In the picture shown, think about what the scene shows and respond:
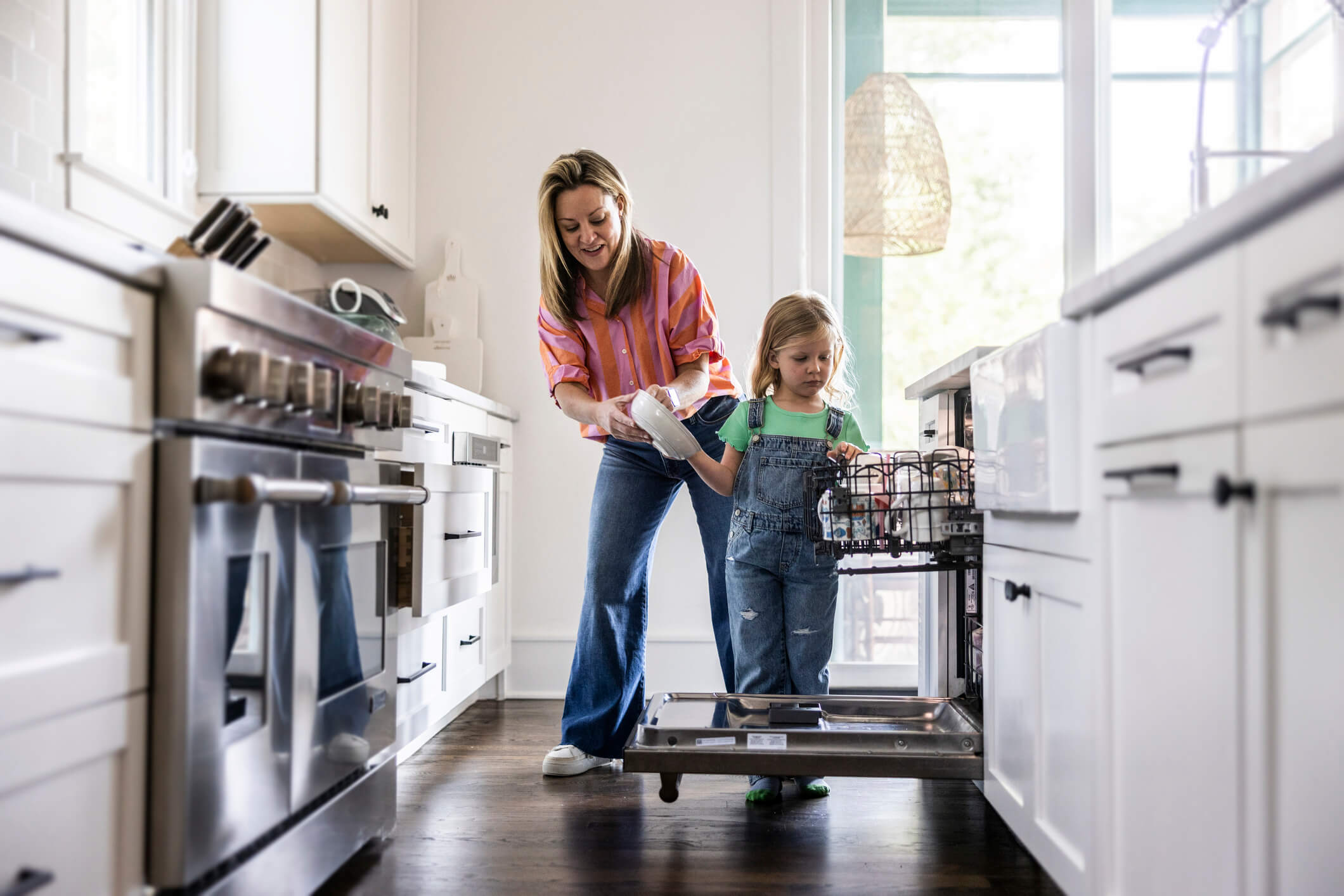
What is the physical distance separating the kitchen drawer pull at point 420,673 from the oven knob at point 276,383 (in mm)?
831

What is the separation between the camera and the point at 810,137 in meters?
3.19

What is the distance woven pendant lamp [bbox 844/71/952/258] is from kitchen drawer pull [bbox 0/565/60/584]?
103 inches

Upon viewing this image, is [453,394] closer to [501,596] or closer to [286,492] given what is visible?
[501,596]

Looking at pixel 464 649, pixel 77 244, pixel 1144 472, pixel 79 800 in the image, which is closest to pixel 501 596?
pixel 464 649

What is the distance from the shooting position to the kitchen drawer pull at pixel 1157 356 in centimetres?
100

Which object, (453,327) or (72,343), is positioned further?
(453,327)

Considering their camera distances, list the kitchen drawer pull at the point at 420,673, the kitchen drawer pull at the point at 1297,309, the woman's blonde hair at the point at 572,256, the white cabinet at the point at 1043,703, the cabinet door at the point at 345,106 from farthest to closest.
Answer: the cabinet door at the point at 345,106
the woman's blonde hair at the point at 572,256
the kitchen drawer pull at the point at 420,673
the white cabinet at the point at 1043,703
the kitchen drawer pull at the point at 1297,309

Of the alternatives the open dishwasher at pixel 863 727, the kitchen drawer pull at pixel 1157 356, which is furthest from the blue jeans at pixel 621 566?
the kitchen drawer pull at pixel 1157 356

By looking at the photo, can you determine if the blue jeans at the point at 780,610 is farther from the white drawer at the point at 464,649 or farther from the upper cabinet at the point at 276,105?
the upper cabinet at the point at 276,105

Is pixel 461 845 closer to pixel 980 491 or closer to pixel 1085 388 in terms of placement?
pixel 980 491

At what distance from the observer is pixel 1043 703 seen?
4.69 feet

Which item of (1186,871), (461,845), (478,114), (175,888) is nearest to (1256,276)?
(1186,871)

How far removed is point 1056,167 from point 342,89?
2184mm

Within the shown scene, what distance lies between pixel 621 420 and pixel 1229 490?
1287 mm
